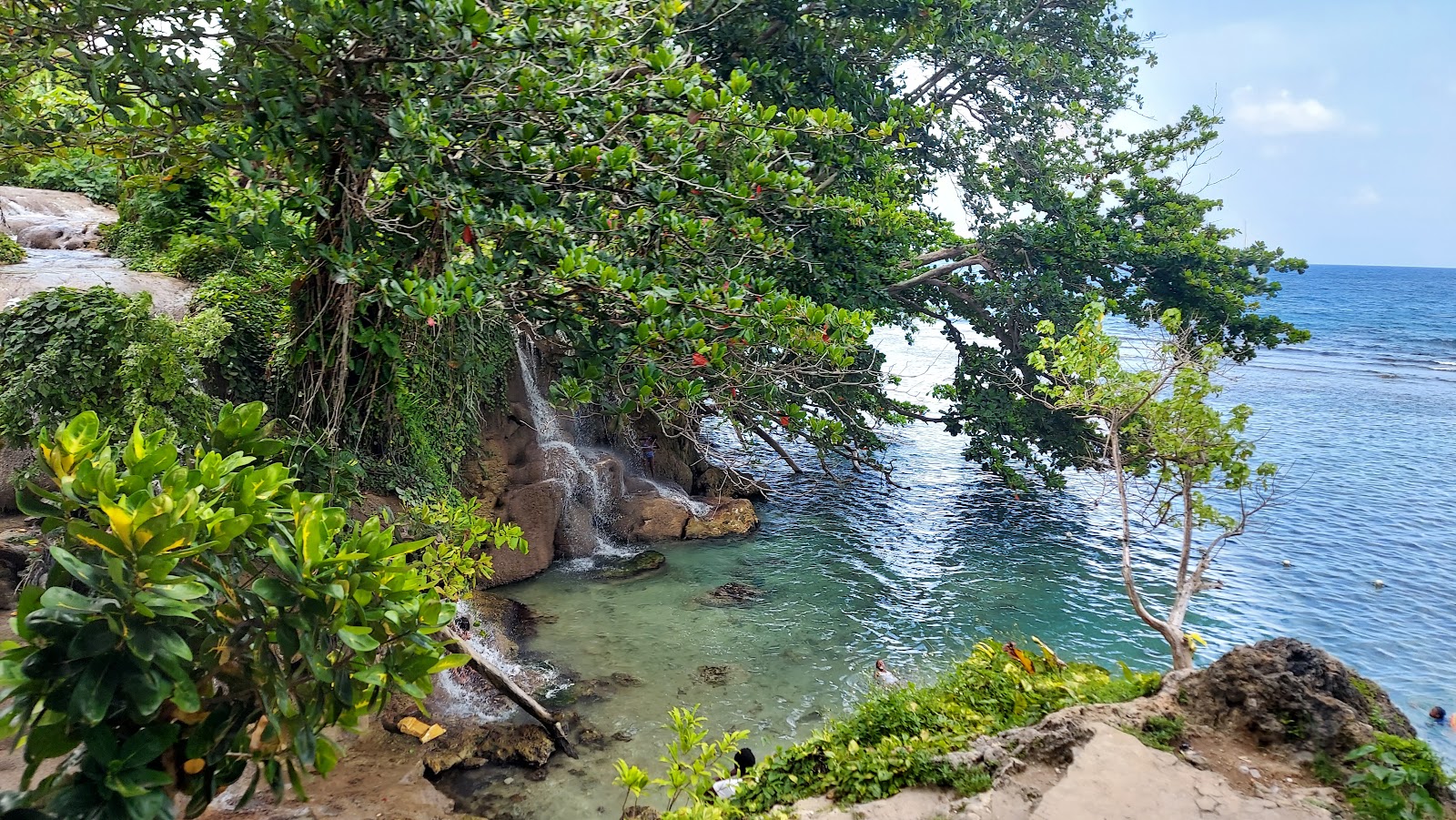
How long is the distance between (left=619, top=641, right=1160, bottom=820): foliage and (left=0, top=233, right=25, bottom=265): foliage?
1017 cm

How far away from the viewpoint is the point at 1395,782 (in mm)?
3918

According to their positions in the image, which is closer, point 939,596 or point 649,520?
point 939,596

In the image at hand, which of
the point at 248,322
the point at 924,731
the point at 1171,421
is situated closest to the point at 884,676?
the point at 924,731

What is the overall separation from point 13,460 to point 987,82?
16016mm

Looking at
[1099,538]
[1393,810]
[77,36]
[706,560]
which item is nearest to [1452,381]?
[1099,538]

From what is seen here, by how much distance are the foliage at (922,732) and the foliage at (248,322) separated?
637 cm

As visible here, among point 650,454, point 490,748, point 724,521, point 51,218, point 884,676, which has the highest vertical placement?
point 51,218

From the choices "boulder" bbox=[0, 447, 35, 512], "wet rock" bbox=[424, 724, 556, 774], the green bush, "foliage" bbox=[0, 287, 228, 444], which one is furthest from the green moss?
the green bush

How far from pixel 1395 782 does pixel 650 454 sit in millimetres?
11730

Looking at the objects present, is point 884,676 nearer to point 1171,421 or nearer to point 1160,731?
point 1171,421

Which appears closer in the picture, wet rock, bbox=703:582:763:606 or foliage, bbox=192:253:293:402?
foliage, bbox=192:253:293:402

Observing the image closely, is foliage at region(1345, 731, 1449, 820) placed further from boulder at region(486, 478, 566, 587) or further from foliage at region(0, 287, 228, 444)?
boulder at region(486, 478, 566, 587)

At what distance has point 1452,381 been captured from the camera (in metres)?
33.8

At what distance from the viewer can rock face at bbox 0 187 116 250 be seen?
1166 centimetres
